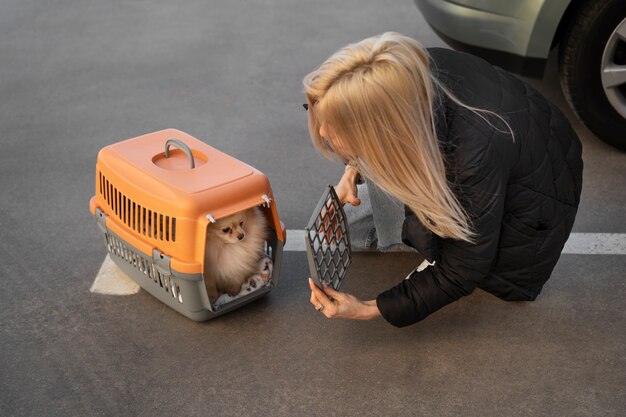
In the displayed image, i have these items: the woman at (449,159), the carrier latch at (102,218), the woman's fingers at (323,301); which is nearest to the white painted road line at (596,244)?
the woman at (449,159)

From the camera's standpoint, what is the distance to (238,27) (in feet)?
17.1

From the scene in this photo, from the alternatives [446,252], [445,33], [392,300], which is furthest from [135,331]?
[445,33]

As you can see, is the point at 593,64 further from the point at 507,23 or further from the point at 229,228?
the point at 229,228

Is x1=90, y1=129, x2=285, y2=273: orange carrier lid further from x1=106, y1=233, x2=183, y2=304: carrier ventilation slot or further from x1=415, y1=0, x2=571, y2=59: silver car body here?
x1=415, y1=0, x2=571, y2=59: silver car body

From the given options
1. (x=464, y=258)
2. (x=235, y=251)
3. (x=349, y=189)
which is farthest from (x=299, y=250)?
(x=464, y=258)

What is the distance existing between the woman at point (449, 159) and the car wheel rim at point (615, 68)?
103 centimetres

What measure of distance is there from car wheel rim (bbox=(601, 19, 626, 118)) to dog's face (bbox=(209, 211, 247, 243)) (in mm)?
1858

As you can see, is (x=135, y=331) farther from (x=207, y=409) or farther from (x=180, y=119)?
(x=180, y=119)

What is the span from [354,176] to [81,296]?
110 cm

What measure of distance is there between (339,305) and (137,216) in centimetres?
75

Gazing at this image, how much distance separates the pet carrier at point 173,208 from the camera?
2.33 meters

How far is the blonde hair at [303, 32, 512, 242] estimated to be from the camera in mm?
1914

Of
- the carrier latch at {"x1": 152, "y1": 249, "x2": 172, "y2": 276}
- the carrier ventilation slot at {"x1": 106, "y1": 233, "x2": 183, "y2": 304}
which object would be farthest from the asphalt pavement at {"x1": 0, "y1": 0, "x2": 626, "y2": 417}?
the carrier latch at {"x1": 152, "y1": 249, "x2": 172, "y2": 276}

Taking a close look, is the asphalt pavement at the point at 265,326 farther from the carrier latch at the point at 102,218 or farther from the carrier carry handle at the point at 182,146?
the carrier carry handle at the point at 182,146
